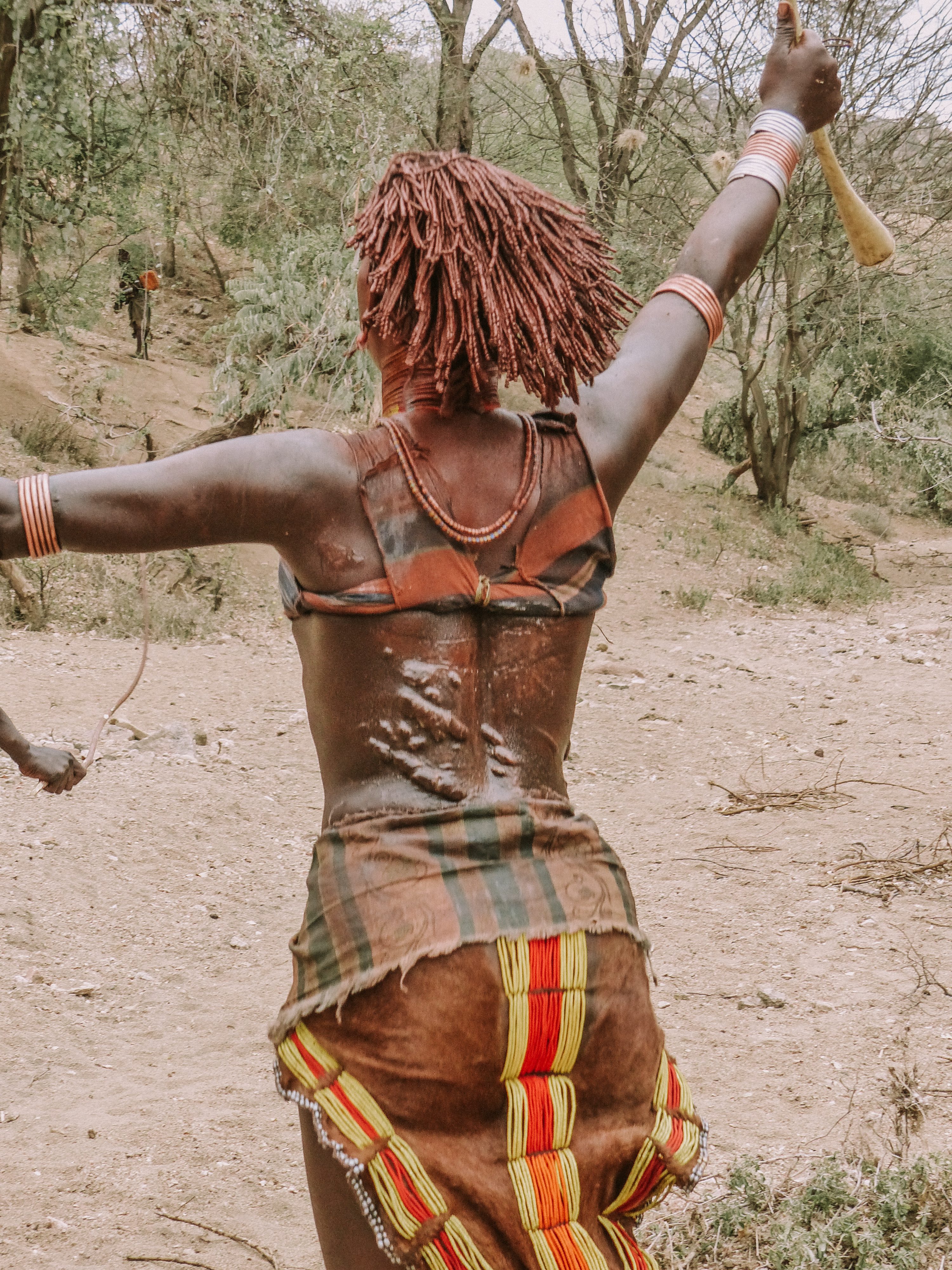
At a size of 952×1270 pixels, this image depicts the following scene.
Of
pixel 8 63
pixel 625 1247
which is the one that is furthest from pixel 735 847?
pixel 8 63

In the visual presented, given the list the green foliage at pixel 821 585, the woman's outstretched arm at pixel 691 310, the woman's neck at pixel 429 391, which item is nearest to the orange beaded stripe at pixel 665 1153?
the woman's outstretched arm at pixel 691 310

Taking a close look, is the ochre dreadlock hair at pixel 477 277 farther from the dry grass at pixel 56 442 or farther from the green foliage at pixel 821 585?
the dry grass at pixel 56 442

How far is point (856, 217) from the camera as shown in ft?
7.25

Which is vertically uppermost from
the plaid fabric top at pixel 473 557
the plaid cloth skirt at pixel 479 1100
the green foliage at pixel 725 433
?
the plaid fabric top at pixel 473 557

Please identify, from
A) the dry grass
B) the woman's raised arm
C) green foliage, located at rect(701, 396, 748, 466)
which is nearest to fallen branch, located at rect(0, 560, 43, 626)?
the dry grass

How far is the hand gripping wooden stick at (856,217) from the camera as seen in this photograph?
2182mm

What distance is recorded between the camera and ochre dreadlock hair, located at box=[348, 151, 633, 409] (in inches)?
60.7

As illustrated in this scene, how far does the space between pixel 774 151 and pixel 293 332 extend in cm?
801

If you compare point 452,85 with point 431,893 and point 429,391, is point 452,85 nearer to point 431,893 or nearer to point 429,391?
point 429,391

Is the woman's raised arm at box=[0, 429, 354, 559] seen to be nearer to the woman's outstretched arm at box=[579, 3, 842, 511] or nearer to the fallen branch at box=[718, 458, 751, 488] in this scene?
the woman's outstretched arm at box=[579, 3, 842, 511]

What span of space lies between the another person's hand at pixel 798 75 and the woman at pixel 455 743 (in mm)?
606

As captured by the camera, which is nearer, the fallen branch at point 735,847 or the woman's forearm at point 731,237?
the woman's forearm at point 731,237

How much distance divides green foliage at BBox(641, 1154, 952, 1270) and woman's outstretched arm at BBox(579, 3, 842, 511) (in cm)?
165

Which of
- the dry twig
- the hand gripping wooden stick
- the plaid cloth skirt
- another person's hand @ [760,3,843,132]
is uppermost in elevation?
another person's hand @ [760,3,843,132]
